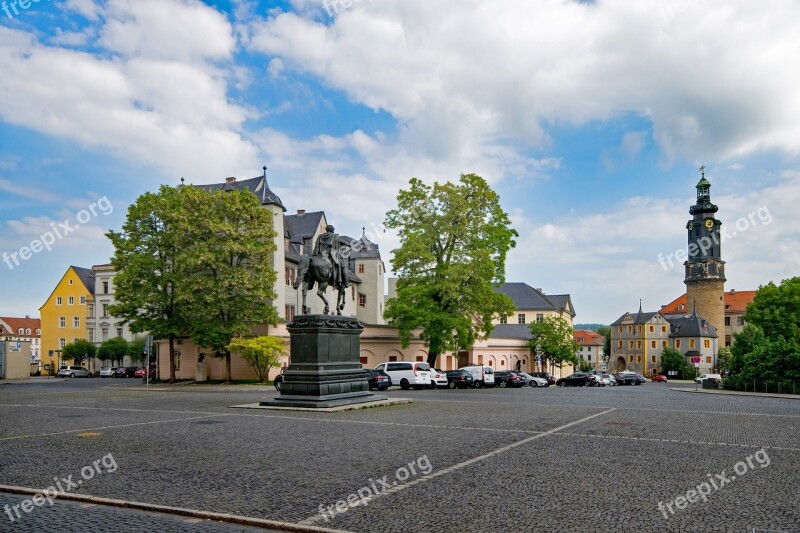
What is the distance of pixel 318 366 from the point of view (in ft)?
67.4

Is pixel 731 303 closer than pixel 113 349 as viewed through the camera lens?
No

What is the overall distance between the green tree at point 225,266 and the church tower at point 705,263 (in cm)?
10630

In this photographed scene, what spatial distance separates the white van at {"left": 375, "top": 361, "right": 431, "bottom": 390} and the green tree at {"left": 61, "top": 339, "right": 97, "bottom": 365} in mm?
51594

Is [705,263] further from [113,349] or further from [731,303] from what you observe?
[113,349]

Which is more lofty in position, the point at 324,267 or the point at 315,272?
the point at 324,267

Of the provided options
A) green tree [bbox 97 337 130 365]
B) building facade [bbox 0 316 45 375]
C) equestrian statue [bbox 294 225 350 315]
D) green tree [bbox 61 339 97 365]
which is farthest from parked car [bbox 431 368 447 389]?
building facade [bbox 0 316 45 375]

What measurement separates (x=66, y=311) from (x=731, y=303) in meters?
131

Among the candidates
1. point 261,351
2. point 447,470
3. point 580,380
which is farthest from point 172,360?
point 447,470

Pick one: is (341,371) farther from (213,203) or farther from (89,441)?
(213,203)

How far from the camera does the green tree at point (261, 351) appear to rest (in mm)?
41531

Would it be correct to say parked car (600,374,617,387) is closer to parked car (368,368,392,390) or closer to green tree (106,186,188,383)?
parked car (368,368,392,390)

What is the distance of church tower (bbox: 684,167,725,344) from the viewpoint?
409 ft

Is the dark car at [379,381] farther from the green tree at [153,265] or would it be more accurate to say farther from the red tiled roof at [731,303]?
the red tiled roof at [731,303]

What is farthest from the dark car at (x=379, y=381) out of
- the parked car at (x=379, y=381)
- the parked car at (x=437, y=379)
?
Answer: the parked car at (x=437, y=379)
